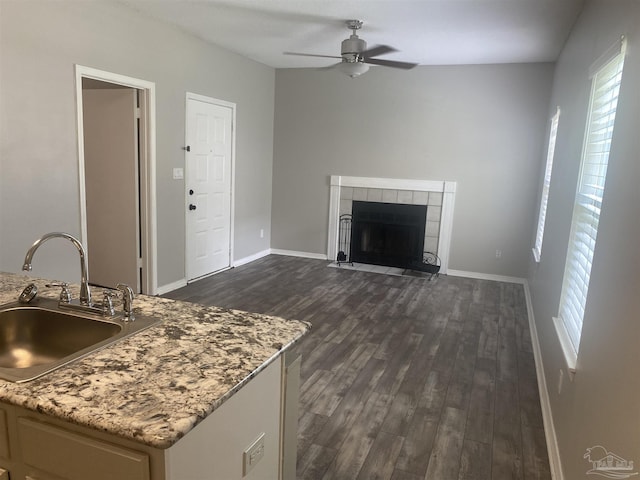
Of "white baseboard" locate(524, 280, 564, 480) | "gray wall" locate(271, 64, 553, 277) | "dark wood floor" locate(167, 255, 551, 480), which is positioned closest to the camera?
"white baseboard" locate(524, 280, 564, 480)

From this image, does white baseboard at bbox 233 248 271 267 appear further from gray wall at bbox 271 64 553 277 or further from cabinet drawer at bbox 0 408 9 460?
cabinet drawer at bbox 0 408 9 460

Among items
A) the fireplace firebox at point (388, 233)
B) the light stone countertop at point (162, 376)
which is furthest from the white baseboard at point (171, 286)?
the light stone countertop at point (162, 376)

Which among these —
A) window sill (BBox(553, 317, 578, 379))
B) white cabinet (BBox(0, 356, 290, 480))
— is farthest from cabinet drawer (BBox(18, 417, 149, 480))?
window sill (BBox(553, 317, 578, 379))

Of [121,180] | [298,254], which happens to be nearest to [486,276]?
[298,254]

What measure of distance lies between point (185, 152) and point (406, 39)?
2.61 m

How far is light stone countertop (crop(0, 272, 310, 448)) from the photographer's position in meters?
1.05

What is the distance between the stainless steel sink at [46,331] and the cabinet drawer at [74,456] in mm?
439

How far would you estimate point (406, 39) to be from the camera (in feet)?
15.4

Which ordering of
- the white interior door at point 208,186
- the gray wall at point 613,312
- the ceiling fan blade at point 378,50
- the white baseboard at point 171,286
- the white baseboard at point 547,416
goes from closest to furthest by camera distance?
1. the gray wall at point 613,312
2. the white baseboard at point 547,416
3. the ceiling fan blade at point 378,50
4. the white baseboard at point 171,286
5. the white interior door at point 208,186

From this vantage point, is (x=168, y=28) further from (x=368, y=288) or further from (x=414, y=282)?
(x=414, y=282)

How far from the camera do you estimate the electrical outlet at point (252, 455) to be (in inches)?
54.6

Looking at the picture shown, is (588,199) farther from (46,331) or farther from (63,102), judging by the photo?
(63,102)

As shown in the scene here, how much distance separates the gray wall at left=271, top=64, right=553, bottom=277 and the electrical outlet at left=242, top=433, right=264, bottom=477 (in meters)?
5.13

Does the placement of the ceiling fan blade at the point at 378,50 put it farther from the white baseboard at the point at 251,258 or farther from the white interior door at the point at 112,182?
the white baseboard at the point at 251,258
